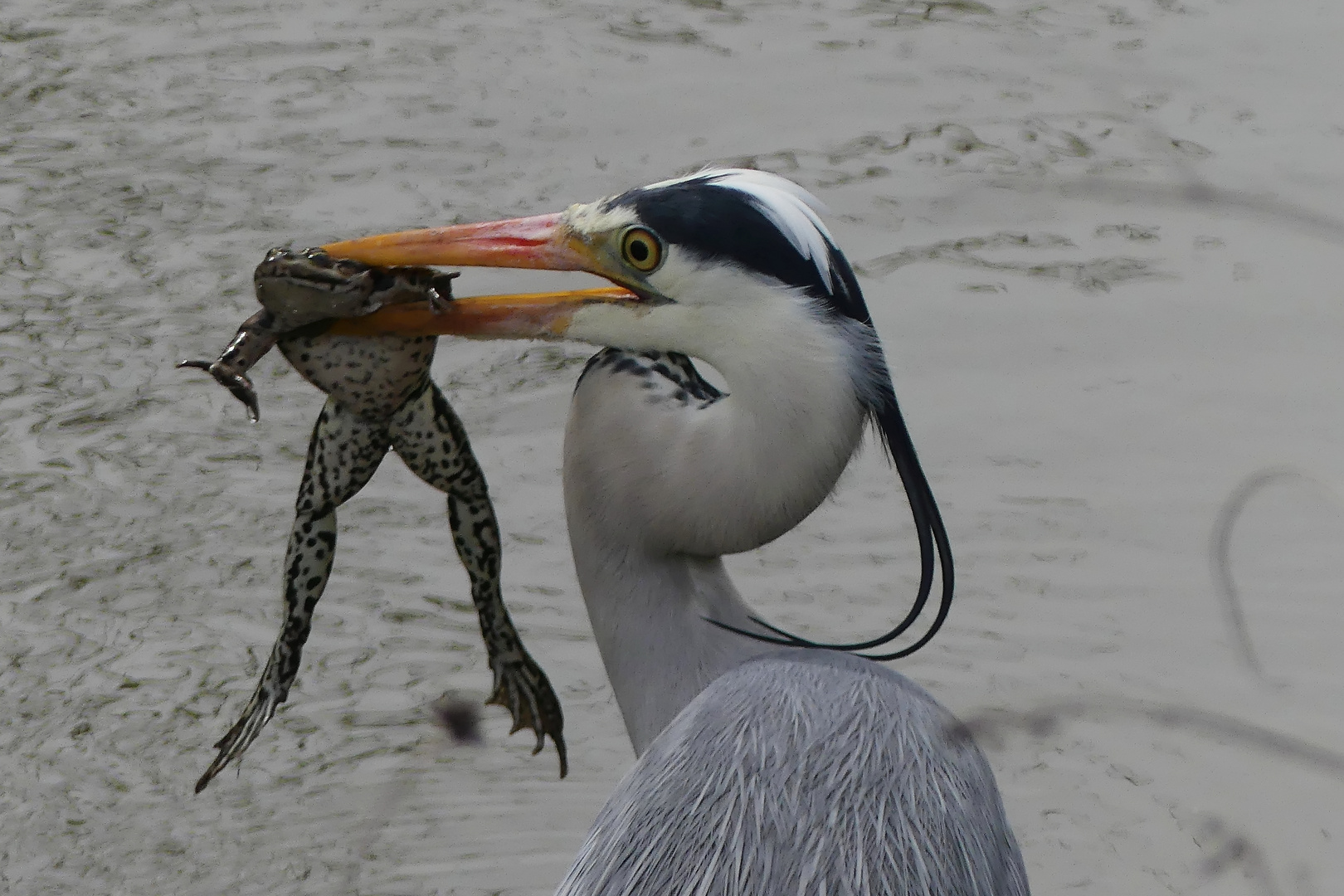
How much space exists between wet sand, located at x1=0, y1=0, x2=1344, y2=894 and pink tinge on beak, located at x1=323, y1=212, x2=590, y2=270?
0.93m

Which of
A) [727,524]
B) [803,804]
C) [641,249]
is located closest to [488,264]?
[641,249]

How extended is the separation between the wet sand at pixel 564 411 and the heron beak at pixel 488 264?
0.89 m

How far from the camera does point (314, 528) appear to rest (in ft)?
8.32

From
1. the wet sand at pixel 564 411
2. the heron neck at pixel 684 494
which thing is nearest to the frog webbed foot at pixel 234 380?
the heron neck at pixel 684 494

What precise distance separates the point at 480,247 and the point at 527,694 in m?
0.79

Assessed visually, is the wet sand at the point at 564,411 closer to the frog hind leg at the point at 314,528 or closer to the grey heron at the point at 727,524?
the grey heron at the point at 727,524

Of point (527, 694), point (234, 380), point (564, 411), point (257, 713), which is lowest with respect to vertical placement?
point (564, 411)

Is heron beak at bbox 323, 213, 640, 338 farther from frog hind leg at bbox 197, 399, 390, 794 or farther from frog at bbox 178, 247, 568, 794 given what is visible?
frog hind leg at bbox 197, 399, 390, 794

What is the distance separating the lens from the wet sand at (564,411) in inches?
138

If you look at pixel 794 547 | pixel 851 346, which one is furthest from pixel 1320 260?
→ pixel 851 346

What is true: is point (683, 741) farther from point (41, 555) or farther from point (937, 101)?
point (937, 101)

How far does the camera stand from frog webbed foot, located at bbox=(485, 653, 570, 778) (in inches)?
108

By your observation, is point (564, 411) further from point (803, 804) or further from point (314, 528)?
point (803, 804)

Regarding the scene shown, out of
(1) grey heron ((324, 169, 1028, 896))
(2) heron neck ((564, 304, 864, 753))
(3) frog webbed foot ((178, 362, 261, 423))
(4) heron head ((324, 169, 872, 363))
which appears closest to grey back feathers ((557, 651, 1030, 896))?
(1) grey heron ((324, 169, 1028, 896))
